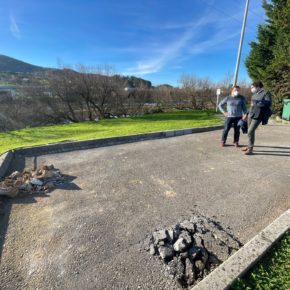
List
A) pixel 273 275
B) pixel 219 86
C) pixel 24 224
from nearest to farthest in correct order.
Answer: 1. pixel 273 275
2. pixel 24 224
3. pixel 219 86

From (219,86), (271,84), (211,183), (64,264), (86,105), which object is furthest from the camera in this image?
(219,86)

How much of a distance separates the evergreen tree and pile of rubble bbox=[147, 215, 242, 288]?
39.1 ft

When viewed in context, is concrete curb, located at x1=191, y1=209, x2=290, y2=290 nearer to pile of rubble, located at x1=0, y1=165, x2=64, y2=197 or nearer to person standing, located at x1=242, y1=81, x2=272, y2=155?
pile of rubble, located at x1=0, y1=165, x2=64, y2=197

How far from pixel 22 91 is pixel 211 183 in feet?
54.5

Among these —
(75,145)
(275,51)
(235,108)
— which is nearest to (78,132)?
(75,145)

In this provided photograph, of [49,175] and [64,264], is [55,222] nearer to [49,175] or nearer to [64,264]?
[64,264]

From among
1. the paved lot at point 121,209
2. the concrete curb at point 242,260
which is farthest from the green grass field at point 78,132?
the concrete curb at point 242,260

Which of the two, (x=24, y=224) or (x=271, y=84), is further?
(x=271, y=84)

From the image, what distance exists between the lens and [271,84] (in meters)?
12.0

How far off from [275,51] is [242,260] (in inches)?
546

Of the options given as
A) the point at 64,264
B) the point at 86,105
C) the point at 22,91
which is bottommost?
the point at 64,264

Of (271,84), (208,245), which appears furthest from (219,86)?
(208,245)

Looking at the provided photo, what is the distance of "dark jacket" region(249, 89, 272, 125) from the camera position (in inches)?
191

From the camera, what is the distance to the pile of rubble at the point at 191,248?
1.85 metres
